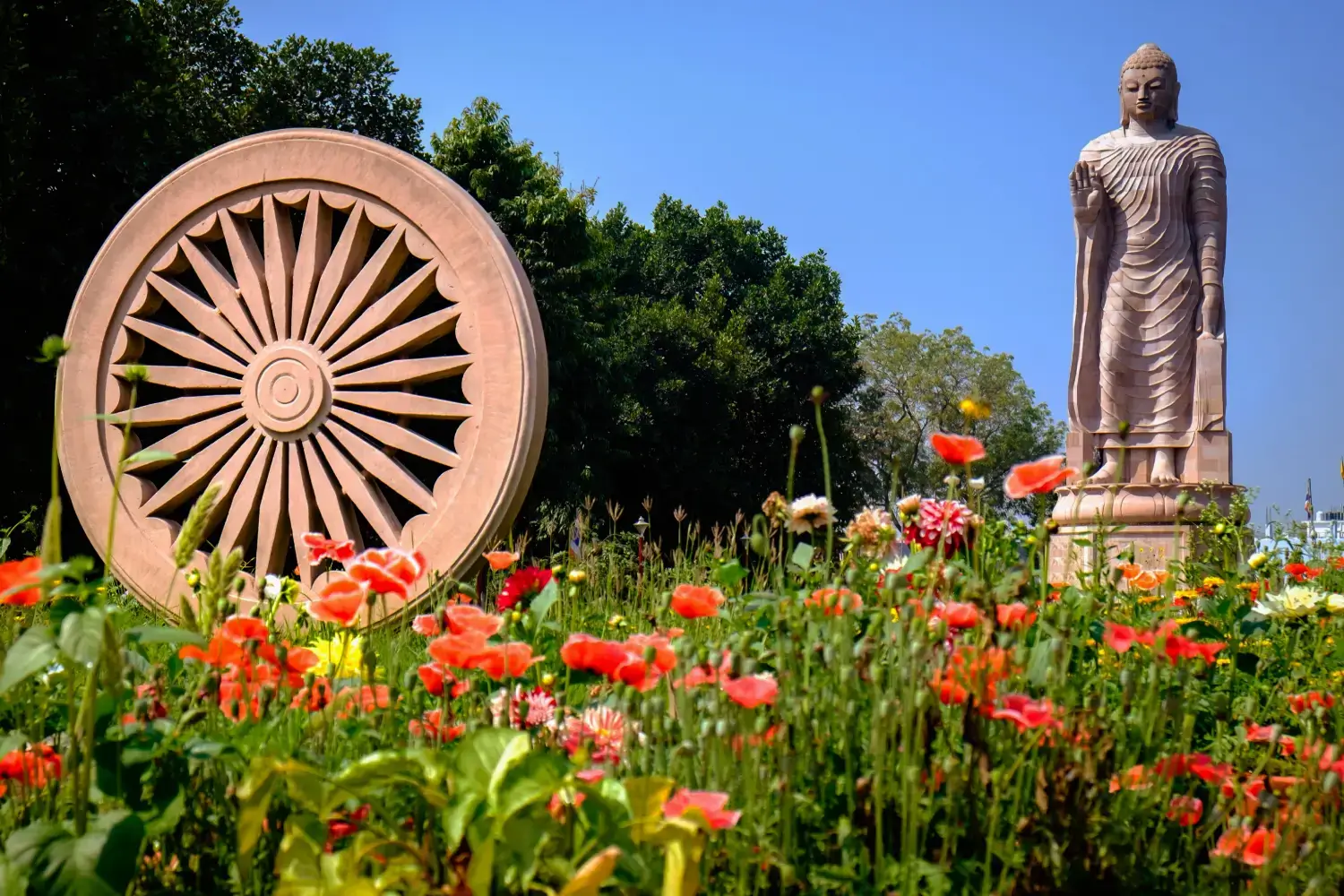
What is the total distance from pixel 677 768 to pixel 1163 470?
34.5 feet

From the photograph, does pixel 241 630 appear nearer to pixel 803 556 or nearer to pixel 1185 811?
pixel 803 556

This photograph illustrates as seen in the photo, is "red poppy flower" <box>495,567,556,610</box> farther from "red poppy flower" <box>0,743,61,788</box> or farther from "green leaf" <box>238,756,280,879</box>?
Answer: "green leaf" <box>238,756,280,879</box>

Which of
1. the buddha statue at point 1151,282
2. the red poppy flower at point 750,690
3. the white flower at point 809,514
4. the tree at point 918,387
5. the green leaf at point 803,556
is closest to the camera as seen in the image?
the red poppy flower at point 750,690

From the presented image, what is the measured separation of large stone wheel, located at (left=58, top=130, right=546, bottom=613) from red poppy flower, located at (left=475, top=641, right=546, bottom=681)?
311cm

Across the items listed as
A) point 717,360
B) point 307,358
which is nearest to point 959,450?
point 307,358

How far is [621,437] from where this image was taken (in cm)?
2373

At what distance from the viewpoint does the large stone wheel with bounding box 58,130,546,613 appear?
16.3 ft

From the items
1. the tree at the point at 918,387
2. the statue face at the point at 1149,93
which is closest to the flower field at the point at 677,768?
the statue face at the point at 1149,93

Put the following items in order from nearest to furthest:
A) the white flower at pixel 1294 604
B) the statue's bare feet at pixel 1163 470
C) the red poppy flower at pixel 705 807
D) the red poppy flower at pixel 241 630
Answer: the red poppy flower at pixel 705 807, the red poppy flower at pixel 241 630, the white flower at pixel 1294 604, the statue's bare feet at pixel 1163 470

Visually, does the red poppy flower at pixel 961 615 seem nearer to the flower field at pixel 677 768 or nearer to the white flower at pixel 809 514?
the flower field at pixel 677 768

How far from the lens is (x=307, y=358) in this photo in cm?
532

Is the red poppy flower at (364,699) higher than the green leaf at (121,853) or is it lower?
higher

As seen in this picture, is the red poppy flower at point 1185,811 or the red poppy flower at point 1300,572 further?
the red poppy flower at point 1300,572

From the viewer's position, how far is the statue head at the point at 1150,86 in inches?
450
